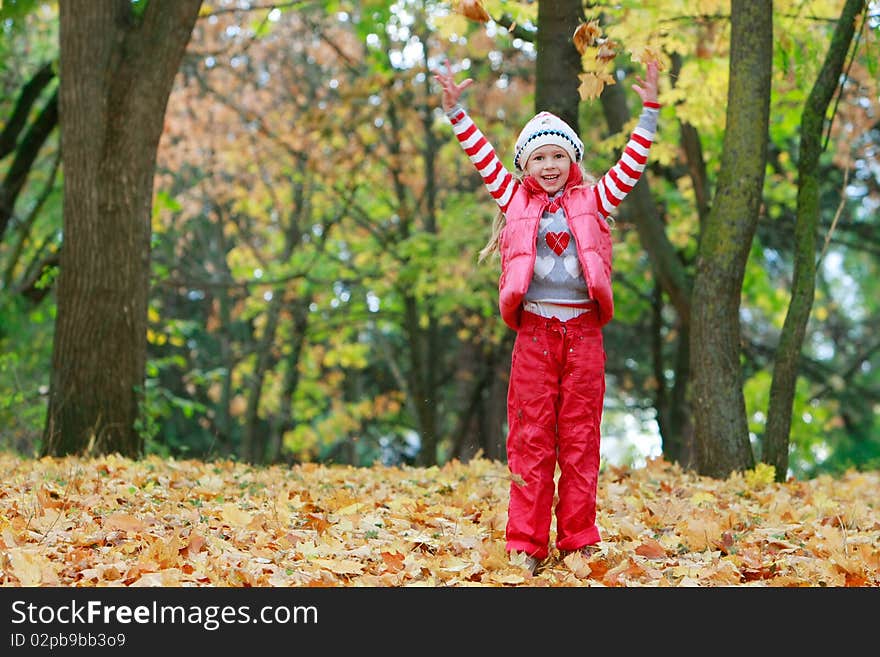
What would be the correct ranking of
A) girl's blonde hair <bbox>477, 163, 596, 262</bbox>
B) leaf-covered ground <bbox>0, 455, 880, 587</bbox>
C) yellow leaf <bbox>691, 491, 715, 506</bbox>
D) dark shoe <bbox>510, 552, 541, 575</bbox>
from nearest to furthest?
leaf-covered ground <bbox>0, 455, 880, 587</bbox> → dark shoe <bbox>510, 552, 541, 575</bbox> → girl's blonde hair <bbox>477, 163, 596, 262</bbox> → yellow leaf <bbox>691, 491, 715, 506</bbox>

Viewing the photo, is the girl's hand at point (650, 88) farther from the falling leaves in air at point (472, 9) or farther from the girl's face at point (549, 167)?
the falling leaves in air at point (472, 9)

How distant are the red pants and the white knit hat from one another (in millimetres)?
753

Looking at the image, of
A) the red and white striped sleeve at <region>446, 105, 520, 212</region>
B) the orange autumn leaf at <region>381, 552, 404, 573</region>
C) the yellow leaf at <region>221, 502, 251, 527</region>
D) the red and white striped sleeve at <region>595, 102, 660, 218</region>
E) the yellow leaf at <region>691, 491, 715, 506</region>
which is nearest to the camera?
the orange autumn leaf at <region>381, 552, 404, 573</region>

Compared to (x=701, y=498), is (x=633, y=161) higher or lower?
higher

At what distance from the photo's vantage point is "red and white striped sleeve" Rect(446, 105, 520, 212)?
202 inches

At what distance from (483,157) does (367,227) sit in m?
15.2

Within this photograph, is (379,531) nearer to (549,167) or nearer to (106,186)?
(549,167)

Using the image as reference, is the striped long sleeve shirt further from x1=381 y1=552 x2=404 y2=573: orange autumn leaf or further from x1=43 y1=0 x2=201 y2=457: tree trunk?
A: x1=43 y1=0 x2=201 y2=457: tree trunk

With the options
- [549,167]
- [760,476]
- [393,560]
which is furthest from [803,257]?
[393,560]

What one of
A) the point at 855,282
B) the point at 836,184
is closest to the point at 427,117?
the point at 836,184

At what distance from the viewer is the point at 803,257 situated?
28.6 ft

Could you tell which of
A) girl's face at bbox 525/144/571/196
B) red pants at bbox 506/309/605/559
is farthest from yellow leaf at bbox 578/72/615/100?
red pants at bbox 506/309/605/559

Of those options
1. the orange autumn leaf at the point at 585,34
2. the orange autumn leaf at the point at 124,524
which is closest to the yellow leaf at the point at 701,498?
the orange autumn leaf at the point at 585,34
